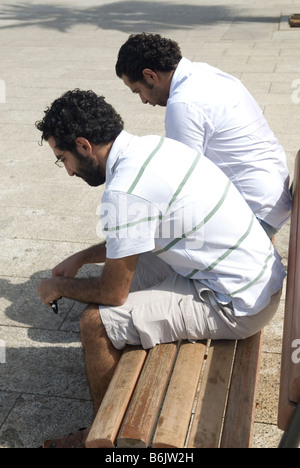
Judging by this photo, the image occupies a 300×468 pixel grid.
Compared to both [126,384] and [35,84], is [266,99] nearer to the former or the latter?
[35,84]

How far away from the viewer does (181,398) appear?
2439 mm

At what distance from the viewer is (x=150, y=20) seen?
13250mm

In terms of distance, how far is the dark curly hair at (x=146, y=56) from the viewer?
385cm

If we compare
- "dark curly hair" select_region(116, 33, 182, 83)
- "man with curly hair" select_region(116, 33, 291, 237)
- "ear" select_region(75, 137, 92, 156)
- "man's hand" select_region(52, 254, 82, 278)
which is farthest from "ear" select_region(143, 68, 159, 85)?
"man's hand" select_region(52, 254, 82, 278)

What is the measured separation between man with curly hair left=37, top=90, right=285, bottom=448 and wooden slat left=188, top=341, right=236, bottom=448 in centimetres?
9

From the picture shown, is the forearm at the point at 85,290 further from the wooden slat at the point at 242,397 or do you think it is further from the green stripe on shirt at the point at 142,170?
the wooden slat at the point at 242,397

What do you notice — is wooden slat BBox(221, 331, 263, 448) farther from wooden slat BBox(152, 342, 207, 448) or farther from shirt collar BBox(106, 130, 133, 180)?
shirt collar BBox(106, 130, 133, 180)

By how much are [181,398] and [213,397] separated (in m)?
0.15

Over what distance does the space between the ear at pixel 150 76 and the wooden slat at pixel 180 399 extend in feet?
5.96

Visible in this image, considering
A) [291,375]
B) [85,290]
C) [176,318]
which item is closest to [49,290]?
[85,290]

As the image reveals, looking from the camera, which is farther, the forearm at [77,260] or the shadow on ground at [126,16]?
the shadow on ground at [126,16]

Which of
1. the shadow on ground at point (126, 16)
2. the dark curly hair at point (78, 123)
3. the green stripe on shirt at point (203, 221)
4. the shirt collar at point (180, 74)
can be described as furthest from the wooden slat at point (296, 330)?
the shadow on ground at point (126, 16)

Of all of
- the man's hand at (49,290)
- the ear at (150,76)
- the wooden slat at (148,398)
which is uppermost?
the ear at (150,76)

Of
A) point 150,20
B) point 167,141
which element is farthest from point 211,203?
point 150,20
